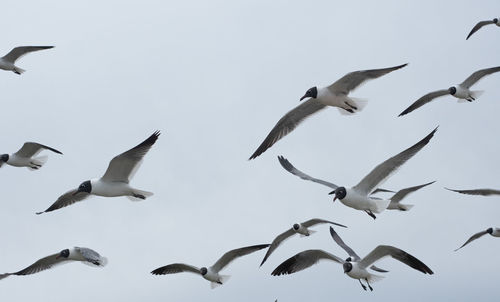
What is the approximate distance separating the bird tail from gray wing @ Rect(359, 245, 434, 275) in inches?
355

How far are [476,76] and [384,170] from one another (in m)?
7.34

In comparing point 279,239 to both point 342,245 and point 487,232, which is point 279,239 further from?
point 487,232

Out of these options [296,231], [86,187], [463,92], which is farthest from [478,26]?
[86,187]

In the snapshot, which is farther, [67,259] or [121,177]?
[67,259]

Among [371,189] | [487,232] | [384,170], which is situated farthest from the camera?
[487,232]

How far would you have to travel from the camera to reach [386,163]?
17234mm

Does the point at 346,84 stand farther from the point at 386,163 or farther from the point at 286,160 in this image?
the point at 286,160

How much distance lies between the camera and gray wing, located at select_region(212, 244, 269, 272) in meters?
21.9

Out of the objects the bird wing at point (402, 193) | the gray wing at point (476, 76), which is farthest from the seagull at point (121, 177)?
the gray wing at point (476, 76)

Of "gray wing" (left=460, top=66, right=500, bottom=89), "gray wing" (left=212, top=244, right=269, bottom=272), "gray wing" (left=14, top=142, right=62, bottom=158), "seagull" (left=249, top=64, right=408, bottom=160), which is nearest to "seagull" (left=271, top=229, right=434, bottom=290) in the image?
"gray wing" (left=212, top=244, right=269, bottom=272)

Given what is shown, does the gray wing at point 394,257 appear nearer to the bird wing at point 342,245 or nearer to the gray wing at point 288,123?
the bird wing at point 342,245

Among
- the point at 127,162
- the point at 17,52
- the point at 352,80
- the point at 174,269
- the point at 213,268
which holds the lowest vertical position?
the point at 213,268

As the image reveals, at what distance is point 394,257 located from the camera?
18.5 m

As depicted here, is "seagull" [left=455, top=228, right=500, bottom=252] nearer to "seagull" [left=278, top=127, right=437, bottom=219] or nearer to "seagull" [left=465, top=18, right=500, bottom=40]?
"seagull" [left=465, top=18, right=500, bottom=40]
